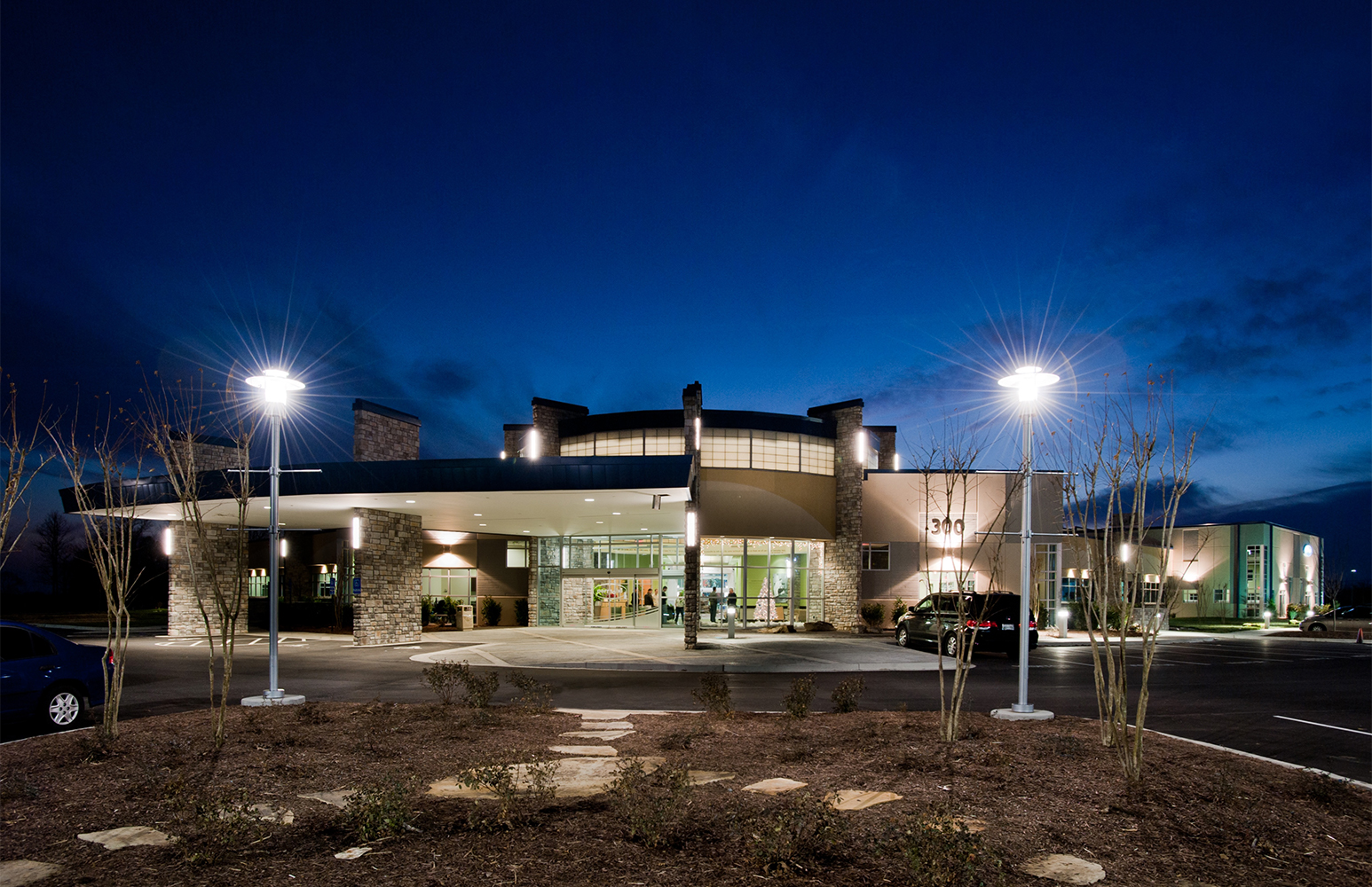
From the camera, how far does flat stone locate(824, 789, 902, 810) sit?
6.05 m

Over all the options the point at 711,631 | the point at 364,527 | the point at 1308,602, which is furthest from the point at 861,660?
the point at 1308,602

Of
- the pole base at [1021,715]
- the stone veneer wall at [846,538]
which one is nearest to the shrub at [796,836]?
the pole base at [1021,715]

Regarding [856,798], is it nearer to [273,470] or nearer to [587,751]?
[587,751]

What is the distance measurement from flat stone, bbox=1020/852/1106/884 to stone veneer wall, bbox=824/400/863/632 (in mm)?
25037

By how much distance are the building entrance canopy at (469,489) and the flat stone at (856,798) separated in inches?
480

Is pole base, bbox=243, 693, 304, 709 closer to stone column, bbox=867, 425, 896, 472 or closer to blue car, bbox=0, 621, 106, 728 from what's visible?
blue car, bbox=0, 621, 106, 728

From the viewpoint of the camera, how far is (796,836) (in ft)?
16.1

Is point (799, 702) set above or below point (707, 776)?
above

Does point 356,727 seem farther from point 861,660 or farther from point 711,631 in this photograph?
point 711,631

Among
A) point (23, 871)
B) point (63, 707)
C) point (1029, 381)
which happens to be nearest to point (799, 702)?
point (1029, 381)

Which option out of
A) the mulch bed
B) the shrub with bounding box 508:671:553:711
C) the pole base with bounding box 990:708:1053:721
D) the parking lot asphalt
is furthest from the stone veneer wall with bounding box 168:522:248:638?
the pole base with bounding box 990:708:1053:721

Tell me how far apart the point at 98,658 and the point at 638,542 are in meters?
21.2

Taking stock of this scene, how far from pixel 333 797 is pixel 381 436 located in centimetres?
1903

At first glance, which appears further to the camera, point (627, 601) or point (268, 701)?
point (627, 601)
